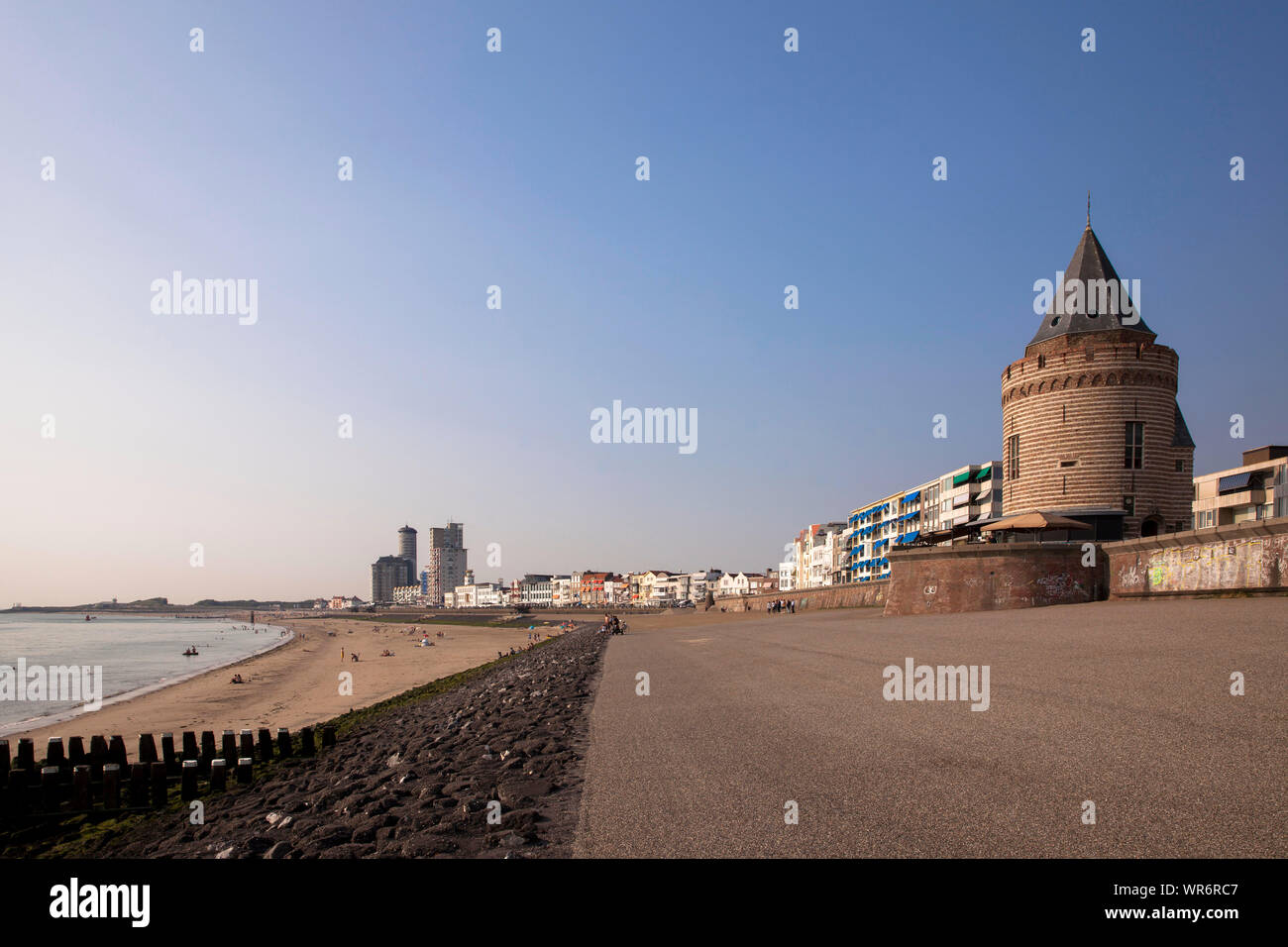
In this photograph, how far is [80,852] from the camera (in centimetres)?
1137

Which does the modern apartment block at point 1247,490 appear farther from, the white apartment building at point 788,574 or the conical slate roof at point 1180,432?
the white apartment building at point 788,574

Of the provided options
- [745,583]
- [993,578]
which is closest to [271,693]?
[993,578]

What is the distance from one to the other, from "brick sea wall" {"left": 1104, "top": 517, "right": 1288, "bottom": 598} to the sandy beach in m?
34.1

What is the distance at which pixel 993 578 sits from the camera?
3534cm

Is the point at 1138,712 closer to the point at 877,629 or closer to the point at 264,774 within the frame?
the point at 264,774

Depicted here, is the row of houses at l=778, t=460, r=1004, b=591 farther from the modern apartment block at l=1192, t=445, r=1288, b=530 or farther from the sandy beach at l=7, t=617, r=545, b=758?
the sandy beach at l=7, t=617, r=545, b=758

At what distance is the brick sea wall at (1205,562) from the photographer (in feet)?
74.1

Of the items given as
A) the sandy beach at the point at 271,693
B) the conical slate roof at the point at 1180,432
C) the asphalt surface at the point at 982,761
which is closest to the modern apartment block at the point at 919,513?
the conical slate roof at the point at 1180,432

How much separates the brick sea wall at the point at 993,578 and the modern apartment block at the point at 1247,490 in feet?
103

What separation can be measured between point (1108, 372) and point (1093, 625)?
79.2 ft

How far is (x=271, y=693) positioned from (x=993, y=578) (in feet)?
131

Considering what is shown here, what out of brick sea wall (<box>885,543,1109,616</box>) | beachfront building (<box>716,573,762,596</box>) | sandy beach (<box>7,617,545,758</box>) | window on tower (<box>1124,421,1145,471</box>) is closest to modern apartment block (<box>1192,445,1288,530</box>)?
window on tower (<box>1124,421,1145,471</box>)
